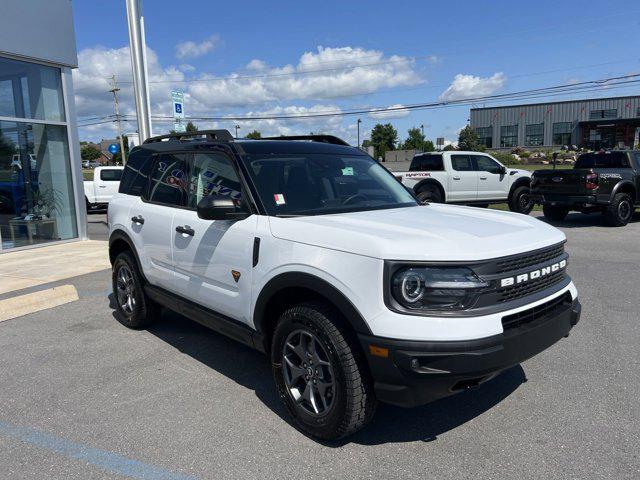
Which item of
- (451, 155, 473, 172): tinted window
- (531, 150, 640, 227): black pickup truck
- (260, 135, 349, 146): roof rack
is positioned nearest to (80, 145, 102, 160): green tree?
(451, 155, 473, 172): tinted window

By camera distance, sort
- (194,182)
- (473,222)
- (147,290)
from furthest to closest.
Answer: (147,290), (194,182), (473,222)

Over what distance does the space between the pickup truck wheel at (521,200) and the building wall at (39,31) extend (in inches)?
500

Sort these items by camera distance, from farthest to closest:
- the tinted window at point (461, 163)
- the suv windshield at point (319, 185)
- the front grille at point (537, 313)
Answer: the tinted window at point (461, 163) → the suv windshield at point (319, 185) → the front grille at point (537, 313)

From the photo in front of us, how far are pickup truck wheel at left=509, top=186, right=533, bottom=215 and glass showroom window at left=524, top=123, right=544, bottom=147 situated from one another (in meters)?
64.6

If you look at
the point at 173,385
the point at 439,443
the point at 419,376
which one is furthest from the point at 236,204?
the point at 439,443

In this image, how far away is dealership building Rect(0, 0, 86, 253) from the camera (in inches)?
404

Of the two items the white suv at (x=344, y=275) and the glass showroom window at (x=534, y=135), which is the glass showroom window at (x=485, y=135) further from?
the white suv at (x=344, y=275)

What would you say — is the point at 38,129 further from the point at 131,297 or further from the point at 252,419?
the point at 252,419

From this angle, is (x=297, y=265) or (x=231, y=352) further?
(x=231, y=352)

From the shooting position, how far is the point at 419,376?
2.69m

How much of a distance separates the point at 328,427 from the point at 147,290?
274 cm

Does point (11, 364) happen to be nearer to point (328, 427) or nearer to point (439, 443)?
point (328, 427)

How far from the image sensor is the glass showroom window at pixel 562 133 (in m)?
71.9

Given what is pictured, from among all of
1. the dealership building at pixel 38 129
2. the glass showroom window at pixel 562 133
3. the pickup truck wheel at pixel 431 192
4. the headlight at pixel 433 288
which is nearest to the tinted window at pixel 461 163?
the pickup truck wheel at pixel 431 192
